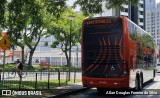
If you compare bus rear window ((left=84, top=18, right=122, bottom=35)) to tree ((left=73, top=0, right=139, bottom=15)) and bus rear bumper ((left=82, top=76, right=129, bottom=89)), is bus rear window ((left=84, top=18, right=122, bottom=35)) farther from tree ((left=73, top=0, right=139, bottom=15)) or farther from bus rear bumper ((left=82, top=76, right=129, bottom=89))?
tree ((left=73, top=0, right=139, bottom=15))

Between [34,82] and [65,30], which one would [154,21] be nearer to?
[65,30]

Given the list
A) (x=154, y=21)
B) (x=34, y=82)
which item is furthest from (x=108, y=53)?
(x=154, y=21)

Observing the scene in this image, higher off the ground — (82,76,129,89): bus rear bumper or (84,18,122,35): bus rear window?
(84,18,122,35): bus rear window

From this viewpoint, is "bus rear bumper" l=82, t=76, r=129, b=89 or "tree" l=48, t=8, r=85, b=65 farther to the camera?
"tree" l=48, t=8, r=85, b=65

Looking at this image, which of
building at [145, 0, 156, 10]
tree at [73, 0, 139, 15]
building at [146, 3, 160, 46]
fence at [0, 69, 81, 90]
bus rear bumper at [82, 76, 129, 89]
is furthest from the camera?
building at [146, 3, 160, 46]

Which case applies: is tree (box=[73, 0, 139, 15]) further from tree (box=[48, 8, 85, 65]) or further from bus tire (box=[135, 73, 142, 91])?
→ tree (box=[48, 8, 85, 65])

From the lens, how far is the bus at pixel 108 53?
18.8 m

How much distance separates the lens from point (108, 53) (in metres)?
19.2

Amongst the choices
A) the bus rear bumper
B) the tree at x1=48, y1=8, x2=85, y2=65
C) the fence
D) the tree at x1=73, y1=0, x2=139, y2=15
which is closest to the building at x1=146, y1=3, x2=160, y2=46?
the tree at x1=48, y1=8, x2=85, y2=65

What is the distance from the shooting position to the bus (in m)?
18.8

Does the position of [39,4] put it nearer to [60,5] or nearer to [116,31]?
[60,5]

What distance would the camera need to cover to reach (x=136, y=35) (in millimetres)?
21766

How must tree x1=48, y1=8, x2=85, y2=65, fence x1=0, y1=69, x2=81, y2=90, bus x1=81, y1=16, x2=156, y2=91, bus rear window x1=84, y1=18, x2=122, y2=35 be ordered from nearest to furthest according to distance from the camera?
1. bus x1=81, y1=16, x2=156, y2=91
2. bus rear window x1=84, y1=18, x2=122, y2=35
3. fence x1=0, y1=69, x2=81, y2=90
4. tree x1=48, y1=8, x2=85, y2=65

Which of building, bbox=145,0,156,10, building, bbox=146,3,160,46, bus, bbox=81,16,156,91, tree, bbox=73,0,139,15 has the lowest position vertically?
bus, bbox=81,16,156,91
